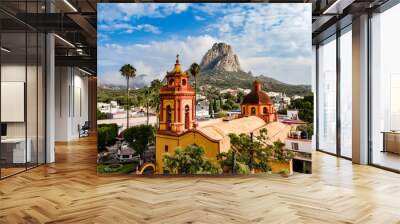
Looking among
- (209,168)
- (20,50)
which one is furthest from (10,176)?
(209,168)

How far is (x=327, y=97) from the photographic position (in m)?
10.4

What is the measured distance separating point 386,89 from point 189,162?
422 centimetres

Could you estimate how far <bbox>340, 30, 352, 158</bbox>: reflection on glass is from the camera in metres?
8.77

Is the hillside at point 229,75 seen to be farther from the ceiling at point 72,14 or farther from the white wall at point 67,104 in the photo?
the white wall at point 67,104

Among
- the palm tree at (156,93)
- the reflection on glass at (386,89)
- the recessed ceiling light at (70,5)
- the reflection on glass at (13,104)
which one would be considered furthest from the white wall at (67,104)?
the reflection on glass at (386,89)

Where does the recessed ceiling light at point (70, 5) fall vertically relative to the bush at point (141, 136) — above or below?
above

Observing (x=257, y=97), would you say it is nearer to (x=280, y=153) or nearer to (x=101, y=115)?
(x=280, y=153)

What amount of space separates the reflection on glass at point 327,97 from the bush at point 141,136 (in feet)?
18.0

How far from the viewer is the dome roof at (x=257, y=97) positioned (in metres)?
6.69

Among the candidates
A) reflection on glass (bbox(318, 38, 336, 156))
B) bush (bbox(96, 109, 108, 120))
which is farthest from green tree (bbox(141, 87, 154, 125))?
reflection on glass (bbox(318, 38, 336, 156))

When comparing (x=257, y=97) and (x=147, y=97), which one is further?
(x=257, y=97)

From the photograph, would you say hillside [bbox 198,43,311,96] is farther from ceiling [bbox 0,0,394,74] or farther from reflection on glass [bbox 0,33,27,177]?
reflection on glass [bbox 0,33,27,177]

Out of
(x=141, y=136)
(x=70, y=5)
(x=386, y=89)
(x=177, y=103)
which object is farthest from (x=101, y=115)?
(x=386, y=89)

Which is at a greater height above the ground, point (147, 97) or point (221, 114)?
point (147, 97)
